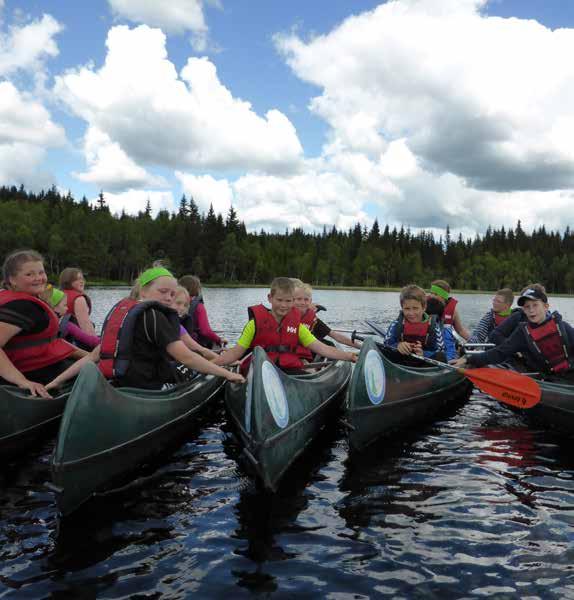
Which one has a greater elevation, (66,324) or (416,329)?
(416,329)

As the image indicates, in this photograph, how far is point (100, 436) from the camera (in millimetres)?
4539

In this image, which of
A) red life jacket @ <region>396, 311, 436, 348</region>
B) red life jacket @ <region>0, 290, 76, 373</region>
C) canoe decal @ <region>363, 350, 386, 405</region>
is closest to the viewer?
red life jacket @ <region>0, 290, 76, 373</region>

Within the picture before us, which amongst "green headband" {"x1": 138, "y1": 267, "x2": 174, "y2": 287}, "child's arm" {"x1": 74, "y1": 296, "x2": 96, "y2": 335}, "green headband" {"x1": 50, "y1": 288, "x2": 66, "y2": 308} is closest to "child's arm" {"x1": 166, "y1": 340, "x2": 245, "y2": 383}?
"green headband" {"x1": 138, "y1": 267, "x2": 174, "y2": 287}

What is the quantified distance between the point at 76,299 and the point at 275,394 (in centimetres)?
520

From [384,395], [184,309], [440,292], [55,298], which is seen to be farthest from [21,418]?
[440,292]

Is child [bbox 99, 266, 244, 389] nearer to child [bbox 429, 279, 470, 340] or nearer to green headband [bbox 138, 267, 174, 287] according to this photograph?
green headband [bbox 138, 267, 174, 287]

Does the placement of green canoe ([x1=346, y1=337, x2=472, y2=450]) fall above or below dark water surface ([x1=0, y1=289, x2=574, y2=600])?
above

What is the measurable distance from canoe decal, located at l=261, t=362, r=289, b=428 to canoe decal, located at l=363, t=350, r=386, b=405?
4.30ft

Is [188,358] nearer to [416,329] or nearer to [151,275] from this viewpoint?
[151,275]

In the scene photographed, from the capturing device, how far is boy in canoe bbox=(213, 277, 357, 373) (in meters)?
6.66

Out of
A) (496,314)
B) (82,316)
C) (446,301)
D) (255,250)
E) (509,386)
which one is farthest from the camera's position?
(255,250)

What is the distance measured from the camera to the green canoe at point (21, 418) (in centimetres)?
537

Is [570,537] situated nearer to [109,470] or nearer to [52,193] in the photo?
[109,470]

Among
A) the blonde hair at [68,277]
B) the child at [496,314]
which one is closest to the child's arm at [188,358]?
the blonde hair at [68,277]
